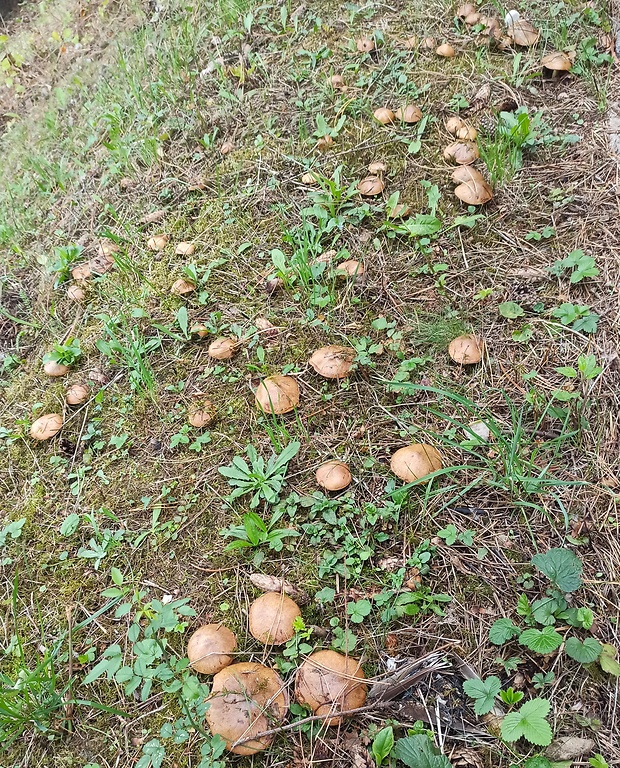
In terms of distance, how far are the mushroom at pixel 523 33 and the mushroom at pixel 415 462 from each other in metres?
2.79

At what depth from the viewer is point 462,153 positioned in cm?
295

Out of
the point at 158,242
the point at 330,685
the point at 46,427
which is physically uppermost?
the point at 158,242

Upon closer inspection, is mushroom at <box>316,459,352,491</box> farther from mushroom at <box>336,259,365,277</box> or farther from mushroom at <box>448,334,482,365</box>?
mushroom at <box>336,259,365,277</box>

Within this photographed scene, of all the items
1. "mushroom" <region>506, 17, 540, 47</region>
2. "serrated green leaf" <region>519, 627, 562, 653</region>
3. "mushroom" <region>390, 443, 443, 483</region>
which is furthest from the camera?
"mushroom" <region>506, 17, 540, 47</region>

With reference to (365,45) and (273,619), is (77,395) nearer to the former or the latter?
(273,619)

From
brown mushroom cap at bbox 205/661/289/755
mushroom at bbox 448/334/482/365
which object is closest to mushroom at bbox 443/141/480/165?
mushroom at bbox 448/334/482/365

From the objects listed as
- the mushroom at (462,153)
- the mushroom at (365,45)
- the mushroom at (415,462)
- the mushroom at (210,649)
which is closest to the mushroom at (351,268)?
the mushroom at (462,153)

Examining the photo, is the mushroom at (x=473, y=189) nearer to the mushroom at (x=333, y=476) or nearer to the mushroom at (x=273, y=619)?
the mushroom at (x=333, y=476)

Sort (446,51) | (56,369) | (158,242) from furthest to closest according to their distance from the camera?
(446,51)
(158,242)
(56,369)

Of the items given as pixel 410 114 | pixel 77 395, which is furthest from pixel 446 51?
pixel 77 395

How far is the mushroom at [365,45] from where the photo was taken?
11.8 ft

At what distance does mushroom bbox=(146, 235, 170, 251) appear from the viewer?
318cm

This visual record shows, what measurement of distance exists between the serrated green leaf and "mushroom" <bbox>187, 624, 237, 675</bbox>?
0.98m

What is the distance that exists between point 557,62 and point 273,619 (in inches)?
134
